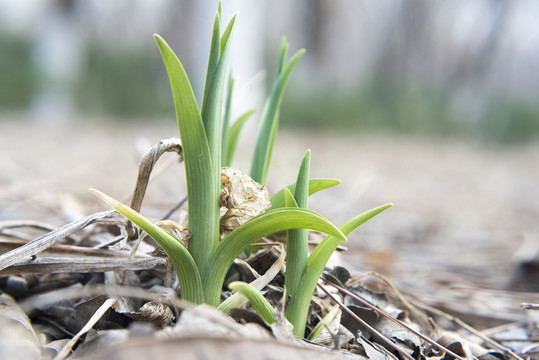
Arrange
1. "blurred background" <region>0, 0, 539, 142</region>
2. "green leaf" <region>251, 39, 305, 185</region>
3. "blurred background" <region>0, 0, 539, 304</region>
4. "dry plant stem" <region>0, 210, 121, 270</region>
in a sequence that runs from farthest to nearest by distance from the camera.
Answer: "blurred background" <region>0, 0, 539, 142</region>, "blurred background" <region>0, 0, 539, 304</region>, "green leaf" <region>251, 39, 305, 185</region>, "dry plant stem" <region>0, 210, 121, 270</region>

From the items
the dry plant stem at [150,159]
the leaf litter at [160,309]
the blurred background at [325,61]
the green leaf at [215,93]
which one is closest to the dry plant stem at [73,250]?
the leaf litter at [160,309]

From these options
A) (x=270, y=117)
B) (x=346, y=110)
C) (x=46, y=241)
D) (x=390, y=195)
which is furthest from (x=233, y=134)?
(x=346, y=110)

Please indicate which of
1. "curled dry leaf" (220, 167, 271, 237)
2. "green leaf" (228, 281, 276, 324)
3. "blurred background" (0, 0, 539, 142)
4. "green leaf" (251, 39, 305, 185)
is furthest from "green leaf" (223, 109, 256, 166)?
"blurred background" (0, 0, 539, 142)

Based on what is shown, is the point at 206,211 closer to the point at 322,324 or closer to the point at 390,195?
the point at 322,324

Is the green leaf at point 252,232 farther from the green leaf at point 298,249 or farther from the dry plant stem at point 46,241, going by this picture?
the dry plant stem at point 46,241

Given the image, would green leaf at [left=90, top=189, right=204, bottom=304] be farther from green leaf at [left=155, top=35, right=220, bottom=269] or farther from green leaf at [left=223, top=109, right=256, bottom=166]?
green leaf at [left=223, top=109, right=256, bottom=166]

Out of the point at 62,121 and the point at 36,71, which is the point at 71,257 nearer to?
the point at 62,121
